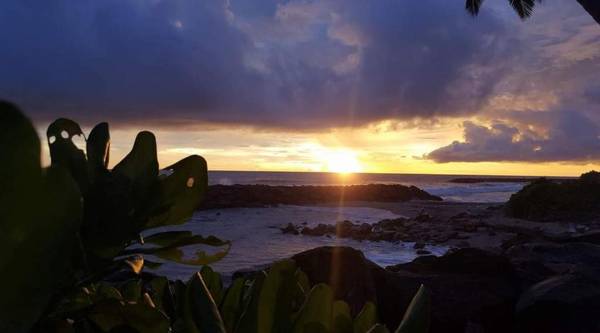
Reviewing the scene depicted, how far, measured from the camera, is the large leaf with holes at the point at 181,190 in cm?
86

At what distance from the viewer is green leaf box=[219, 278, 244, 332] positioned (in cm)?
90

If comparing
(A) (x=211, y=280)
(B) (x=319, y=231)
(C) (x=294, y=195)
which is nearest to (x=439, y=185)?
(C) (x=294, y=195)

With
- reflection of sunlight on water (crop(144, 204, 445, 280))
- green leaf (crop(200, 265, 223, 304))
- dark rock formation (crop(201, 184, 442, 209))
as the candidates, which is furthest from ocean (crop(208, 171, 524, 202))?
green leaf (crop(200, 265, 223, 304))

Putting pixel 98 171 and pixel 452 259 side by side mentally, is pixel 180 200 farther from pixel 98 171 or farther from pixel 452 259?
pixel 452 259

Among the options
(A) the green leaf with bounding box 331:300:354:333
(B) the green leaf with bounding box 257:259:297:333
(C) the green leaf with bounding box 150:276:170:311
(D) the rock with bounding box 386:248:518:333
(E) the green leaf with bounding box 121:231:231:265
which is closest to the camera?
(B) the green leaf with bounding box 257:259:297:333

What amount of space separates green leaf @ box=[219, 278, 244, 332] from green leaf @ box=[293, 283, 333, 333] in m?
0.19

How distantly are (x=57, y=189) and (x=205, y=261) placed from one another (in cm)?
53

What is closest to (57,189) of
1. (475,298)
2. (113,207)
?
(113,207)

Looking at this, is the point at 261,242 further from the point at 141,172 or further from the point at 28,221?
the point at 28,221

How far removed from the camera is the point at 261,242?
1289 centimetres

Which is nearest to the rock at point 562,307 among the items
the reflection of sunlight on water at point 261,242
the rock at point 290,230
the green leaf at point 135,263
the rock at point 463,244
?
the green leaf at point 135,263

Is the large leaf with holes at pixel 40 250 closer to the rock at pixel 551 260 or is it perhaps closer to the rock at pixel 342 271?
the rock at pixel 342 271

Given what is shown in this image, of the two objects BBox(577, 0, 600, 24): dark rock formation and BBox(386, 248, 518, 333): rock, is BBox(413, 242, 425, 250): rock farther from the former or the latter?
BBox(386, 248, 518, 333): rock

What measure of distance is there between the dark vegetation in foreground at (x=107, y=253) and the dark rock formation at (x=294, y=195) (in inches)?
900
